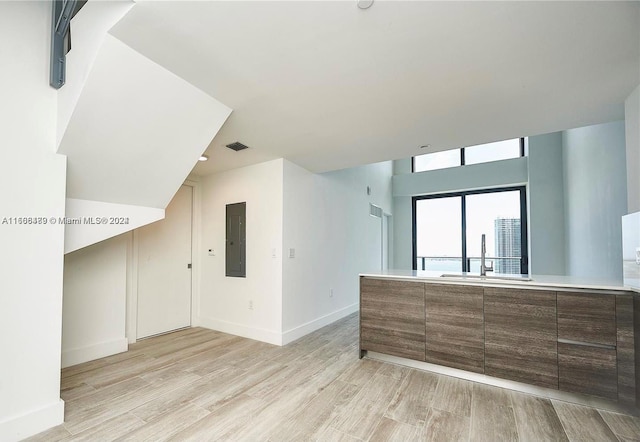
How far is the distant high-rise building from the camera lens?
232 inches

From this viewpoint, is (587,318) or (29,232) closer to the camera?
(29,232)

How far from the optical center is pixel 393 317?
9.69ft

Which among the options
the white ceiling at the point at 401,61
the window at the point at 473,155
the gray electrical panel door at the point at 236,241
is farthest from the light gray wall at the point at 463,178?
Answer: the gray electrical panel door at the point at 236,241

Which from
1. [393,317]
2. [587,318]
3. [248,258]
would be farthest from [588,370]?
[248,258]

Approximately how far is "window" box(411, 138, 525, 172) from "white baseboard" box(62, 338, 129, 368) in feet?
18.8

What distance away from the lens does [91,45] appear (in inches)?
65.6

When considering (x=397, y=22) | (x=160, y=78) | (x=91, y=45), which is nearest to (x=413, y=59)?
(x=397, y=22)

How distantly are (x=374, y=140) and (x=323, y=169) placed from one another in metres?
1.24

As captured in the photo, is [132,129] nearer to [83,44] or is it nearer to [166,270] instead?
[83,44]

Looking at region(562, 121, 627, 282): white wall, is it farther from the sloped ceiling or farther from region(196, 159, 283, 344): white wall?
the sloped ceiling

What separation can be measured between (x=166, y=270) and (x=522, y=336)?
4.17m

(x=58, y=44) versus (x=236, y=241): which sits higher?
(x=58, y=44)

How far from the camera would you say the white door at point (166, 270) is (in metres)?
3.79

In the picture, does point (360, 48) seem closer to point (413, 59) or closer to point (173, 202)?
point (413, 59)
